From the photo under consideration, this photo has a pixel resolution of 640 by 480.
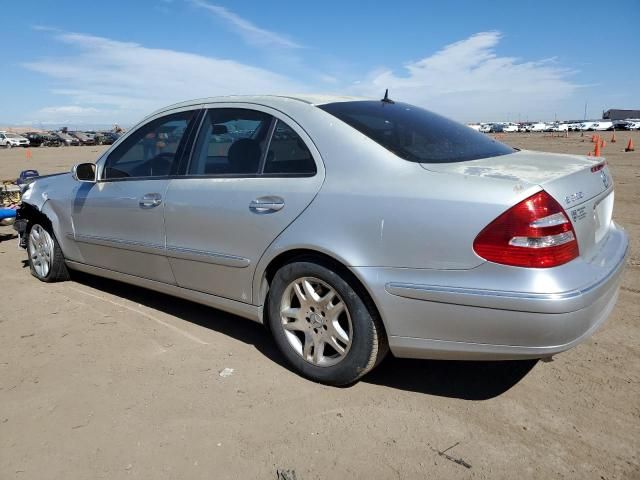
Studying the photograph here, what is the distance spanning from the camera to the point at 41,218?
15.9ft

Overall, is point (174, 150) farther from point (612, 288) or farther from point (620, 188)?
point (620, 188)

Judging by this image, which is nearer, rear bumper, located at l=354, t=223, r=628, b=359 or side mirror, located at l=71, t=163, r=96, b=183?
rear bumper, located at l=354, t=223, r=628, b=359

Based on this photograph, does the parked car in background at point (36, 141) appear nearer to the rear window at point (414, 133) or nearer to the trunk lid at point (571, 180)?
the rear window at point (414, 133)

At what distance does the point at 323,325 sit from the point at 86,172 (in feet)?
8.17

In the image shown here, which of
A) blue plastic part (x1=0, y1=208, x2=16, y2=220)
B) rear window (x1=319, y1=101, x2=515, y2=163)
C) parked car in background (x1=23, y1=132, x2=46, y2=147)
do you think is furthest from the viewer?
parked car in background (x1=23, y1=132, x2=46, y2=147)

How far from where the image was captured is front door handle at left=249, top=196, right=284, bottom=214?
290 cm

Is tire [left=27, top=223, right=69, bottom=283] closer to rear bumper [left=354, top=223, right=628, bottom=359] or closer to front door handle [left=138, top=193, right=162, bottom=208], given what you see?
front door handle [left=138, top=193, right=162, bottom=208]

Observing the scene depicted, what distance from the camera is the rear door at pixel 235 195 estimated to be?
2.92 meters

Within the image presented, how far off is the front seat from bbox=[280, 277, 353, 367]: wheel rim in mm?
790

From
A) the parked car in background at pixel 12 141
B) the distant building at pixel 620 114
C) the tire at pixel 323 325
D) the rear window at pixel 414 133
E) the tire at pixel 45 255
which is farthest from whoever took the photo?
the distant building at pixel 620 114

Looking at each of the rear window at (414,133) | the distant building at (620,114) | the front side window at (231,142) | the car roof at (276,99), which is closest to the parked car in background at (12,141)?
the car roof at (276,99)

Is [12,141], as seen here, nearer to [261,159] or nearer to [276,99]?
[276,99]

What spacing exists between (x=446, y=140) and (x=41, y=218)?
3852 mm

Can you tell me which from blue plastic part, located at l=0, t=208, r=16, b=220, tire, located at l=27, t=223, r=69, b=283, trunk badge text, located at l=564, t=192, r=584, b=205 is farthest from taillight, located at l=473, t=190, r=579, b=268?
blue plastic part, located at l=0, t=208, r=16, b=220
